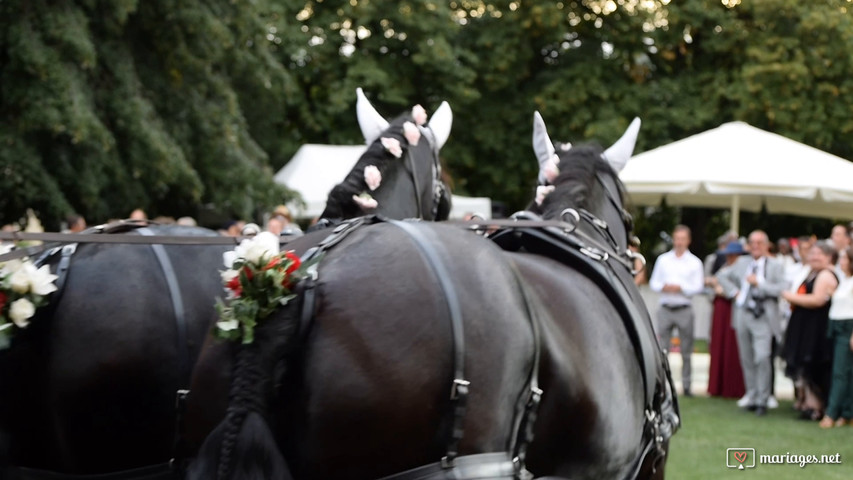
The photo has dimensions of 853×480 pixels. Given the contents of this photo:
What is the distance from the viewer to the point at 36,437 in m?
4.24

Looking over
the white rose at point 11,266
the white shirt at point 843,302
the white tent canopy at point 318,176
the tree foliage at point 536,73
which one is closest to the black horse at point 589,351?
the white rose at point 11,266

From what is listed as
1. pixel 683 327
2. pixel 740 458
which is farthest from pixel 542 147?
pixel 683 327

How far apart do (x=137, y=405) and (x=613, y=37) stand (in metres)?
23.5

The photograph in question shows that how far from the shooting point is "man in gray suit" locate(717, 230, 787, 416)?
12.1m

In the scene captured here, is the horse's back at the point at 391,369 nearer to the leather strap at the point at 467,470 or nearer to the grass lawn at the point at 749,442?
the leather strap at the point at 467,470

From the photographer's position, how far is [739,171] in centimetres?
1413

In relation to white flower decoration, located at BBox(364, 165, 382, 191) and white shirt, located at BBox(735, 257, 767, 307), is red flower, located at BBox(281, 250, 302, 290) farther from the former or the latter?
white shirt, located at BBox(735, 257, 767, 307)

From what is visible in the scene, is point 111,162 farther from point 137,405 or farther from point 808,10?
point 808,10

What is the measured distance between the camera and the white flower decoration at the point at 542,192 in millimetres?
5031

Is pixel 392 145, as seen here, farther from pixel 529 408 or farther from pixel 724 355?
pixel 724 355

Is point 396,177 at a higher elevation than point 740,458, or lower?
higher

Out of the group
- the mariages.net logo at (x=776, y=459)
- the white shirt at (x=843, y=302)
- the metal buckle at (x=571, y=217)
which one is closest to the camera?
the metal buckle at (x=571, y=217)

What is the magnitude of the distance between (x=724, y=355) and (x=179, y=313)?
10.2 meters

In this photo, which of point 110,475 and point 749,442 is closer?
point 110,475
